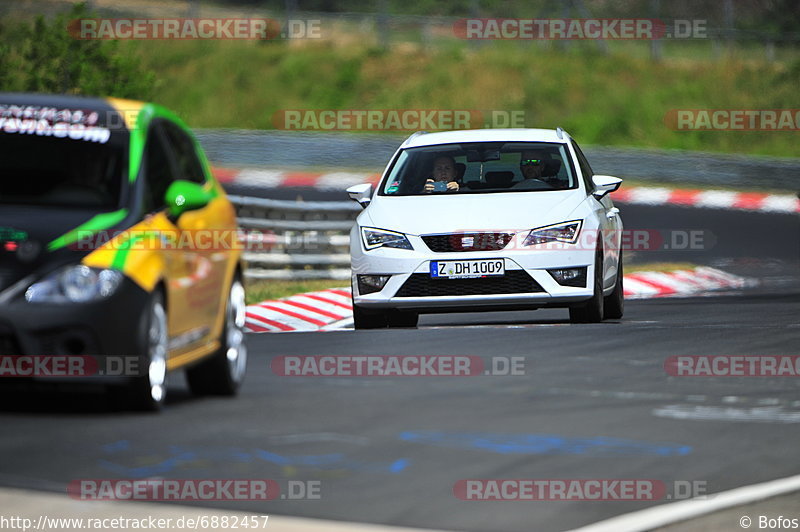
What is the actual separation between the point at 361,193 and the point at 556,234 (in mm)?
1655

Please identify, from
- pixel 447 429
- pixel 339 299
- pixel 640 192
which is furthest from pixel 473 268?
pixel 640 192

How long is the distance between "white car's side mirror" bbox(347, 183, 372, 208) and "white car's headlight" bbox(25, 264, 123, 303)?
212 inches

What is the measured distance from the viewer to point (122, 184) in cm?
875

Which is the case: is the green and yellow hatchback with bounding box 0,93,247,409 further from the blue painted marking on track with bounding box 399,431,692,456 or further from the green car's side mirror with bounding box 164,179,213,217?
the blue painted marking on track with bounding box 399,431,692,456

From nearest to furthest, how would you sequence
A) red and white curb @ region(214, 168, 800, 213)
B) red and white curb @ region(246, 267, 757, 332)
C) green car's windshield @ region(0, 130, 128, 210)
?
green car's windshield @ region(0, 130, 128, 210) → red and white curb @ region(246, 267, 757, 332) → red and white curb @ region(214, 168, 800, 213)

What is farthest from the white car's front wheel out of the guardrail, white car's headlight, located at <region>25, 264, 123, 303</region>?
the guardrail

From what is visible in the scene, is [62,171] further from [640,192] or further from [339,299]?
[640,192]

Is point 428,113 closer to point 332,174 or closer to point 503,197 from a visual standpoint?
point 332,174

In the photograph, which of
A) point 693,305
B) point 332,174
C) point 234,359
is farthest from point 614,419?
point 332,174

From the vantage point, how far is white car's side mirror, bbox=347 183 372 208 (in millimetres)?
13414

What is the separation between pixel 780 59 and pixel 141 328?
36.5 metres

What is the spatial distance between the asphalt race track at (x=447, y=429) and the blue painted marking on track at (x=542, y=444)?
0.05ft

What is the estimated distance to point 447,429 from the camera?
30.4ft

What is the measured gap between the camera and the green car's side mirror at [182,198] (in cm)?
886
